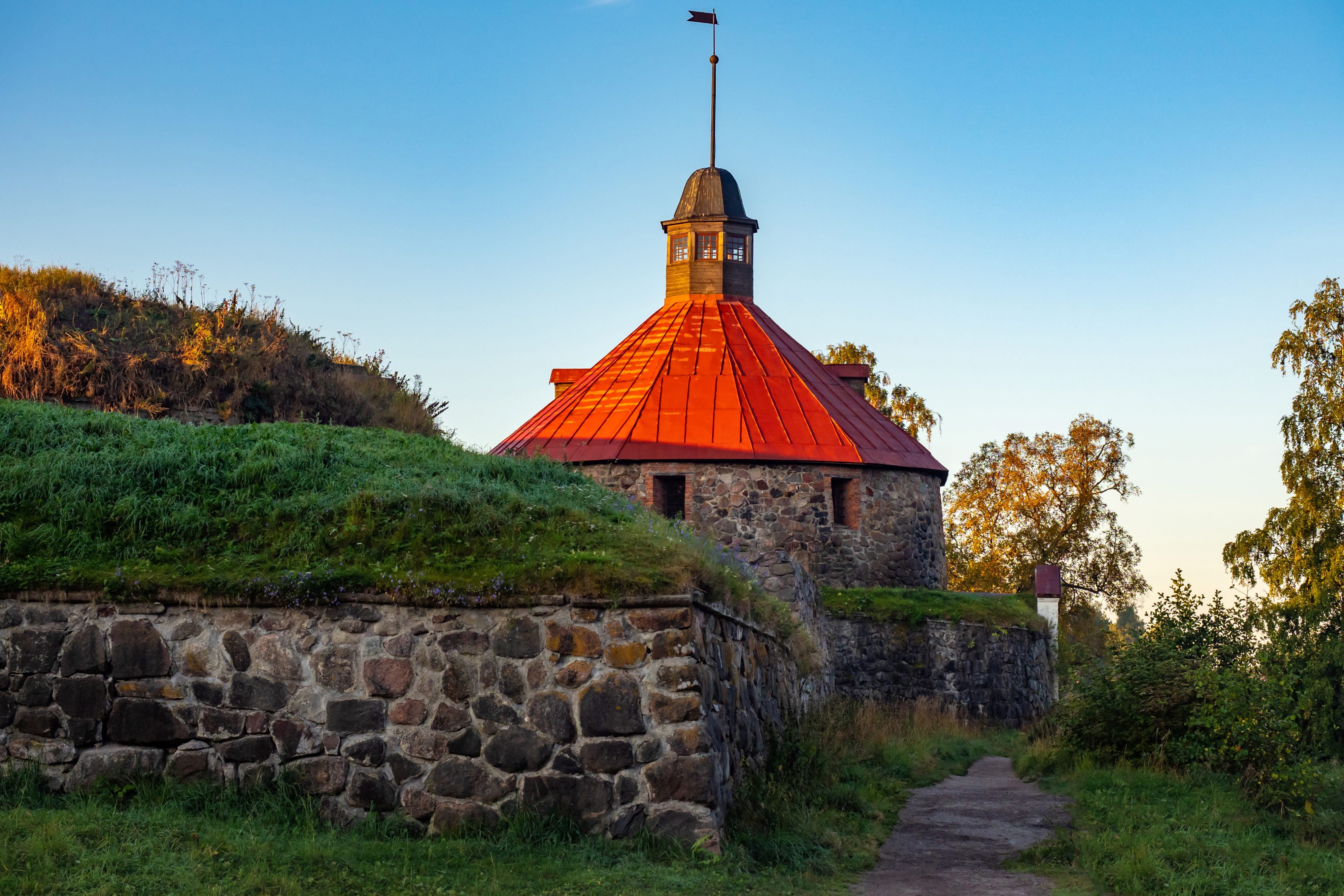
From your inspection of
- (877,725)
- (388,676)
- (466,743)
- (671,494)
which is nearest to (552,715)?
(466,743)

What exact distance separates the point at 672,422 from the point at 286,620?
15055mm

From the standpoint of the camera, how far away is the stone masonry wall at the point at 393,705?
769 cm

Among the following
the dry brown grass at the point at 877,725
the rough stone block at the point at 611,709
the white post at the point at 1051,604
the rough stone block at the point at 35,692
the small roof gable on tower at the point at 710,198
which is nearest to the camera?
the rough stone block at the point at 611,709

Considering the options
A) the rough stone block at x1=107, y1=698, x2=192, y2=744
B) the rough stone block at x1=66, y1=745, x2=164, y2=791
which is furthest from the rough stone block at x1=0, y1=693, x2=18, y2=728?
the rough stone block at x1=107, y1=698, x2=192, y2=744

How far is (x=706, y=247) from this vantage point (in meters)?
27.2

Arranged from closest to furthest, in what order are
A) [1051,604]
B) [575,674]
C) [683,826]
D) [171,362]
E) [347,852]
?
[347,852], [683,826], [575,674], [171,362], [1051,604]

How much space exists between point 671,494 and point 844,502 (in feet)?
11.2

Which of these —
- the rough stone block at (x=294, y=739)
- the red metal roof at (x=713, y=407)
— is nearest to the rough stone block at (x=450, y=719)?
the rough stone block at (x=294, y=739)

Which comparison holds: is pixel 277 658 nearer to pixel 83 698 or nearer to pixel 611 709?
pixel 83 698

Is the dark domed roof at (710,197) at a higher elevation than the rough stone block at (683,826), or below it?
higher

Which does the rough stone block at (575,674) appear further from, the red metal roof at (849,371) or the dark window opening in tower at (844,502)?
the red metal roof at (849,371)

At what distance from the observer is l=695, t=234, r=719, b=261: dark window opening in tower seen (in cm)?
2720

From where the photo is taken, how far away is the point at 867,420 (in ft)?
81.4

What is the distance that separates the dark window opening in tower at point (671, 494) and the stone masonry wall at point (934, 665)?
13.5 feet
